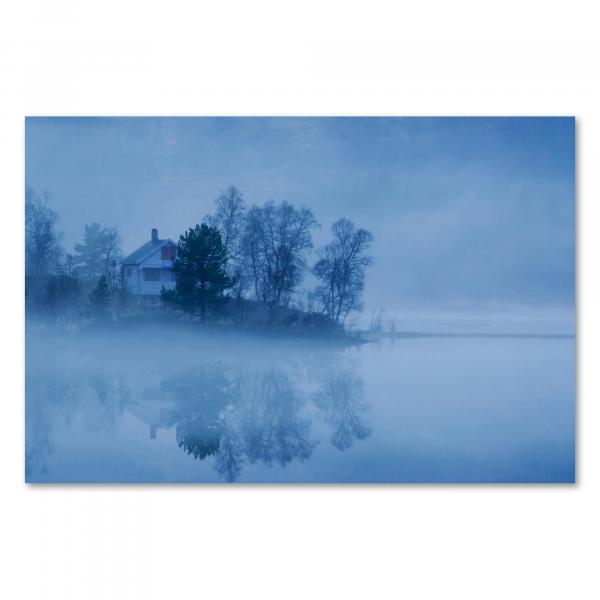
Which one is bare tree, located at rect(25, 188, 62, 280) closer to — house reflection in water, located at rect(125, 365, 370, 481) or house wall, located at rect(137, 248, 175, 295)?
house wall, located at rect(137, 248, 175, 295)

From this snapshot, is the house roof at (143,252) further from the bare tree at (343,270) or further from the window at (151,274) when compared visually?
the bare tree at (343,270)

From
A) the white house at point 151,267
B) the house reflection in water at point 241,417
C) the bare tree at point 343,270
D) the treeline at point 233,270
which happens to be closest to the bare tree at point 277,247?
the treeline at point 233,270

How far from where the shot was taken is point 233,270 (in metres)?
4.92

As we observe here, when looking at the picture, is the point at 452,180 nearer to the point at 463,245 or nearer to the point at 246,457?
the point at 463,245

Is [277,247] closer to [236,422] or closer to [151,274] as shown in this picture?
[151,274]

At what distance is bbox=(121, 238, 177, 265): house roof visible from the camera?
485 cm

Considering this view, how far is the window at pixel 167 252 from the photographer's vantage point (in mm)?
4859

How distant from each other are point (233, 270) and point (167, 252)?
52cm

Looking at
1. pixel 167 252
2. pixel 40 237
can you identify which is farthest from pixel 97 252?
pixel 167 252

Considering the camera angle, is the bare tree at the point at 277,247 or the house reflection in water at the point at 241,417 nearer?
the house reflection in water at the point at 241,417

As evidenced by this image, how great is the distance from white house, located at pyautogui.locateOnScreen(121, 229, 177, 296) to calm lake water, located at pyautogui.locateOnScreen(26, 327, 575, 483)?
0.42m

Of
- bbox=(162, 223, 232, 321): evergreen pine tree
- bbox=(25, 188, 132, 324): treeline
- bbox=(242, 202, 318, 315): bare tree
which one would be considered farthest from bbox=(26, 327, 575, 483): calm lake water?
bbox=(242, 202, 318, 315): bare tree

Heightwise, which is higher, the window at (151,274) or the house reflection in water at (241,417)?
the window at (151,274)

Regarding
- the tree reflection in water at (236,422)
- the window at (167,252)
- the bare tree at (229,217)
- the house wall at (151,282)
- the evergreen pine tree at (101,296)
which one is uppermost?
the bare tree at (229,217)
